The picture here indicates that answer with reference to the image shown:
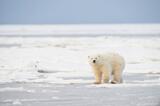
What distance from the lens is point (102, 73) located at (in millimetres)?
10250

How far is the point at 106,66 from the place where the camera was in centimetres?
1002

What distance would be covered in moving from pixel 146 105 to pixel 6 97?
8.65ft

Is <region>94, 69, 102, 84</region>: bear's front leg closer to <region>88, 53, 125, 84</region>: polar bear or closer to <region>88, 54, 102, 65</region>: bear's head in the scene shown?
<region>88, 53, 125, 84</region>: polar bear

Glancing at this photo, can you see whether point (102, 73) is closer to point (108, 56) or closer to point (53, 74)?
point (108, 56)

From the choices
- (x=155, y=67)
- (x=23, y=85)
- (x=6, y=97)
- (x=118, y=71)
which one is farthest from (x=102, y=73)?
(x=155, y=67)

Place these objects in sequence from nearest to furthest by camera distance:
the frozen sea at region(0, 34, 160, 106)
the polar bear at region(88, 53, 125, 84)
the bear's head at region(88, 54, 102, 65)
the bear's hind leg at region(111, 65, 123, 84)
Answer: the frozen sea at region(0, 34, 160, 106) → the bear's head at region(88, 54, 102, 65) → the polar bear at region(88, 53, 125, 84) → the bear's hind leg at region(111, 65, 123, 84)

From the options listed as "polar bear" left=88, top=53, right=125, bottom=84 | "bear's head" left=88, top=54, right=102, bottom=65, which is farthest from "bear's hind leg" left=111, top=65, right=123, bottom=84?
"bear's head" left=88, top=54, right=102, bottom=65

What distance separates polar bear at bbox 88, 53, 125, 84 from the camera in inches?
392

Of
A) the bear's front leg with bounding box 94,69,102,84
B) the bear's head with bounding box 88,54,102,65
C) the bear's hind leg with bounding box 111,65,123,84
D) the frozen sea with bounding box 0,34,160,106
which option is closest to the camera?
the frozen sea with bounding box 0,34,160,106

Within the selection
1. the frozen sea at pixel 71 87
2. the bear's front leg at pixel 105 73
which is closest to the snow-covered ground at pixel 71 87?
the frozen sea at pixel 71 87

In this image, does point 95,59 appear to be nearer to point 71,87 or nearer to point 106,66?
point 106,66

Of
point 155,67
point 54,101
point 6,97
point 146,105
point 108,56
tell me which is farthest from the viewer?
point 155,67

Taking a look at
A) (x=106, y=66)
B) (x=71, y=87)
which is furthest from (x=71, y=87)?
(x=106, y=66)

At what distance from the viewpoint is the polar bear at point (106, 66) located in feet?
32.7
